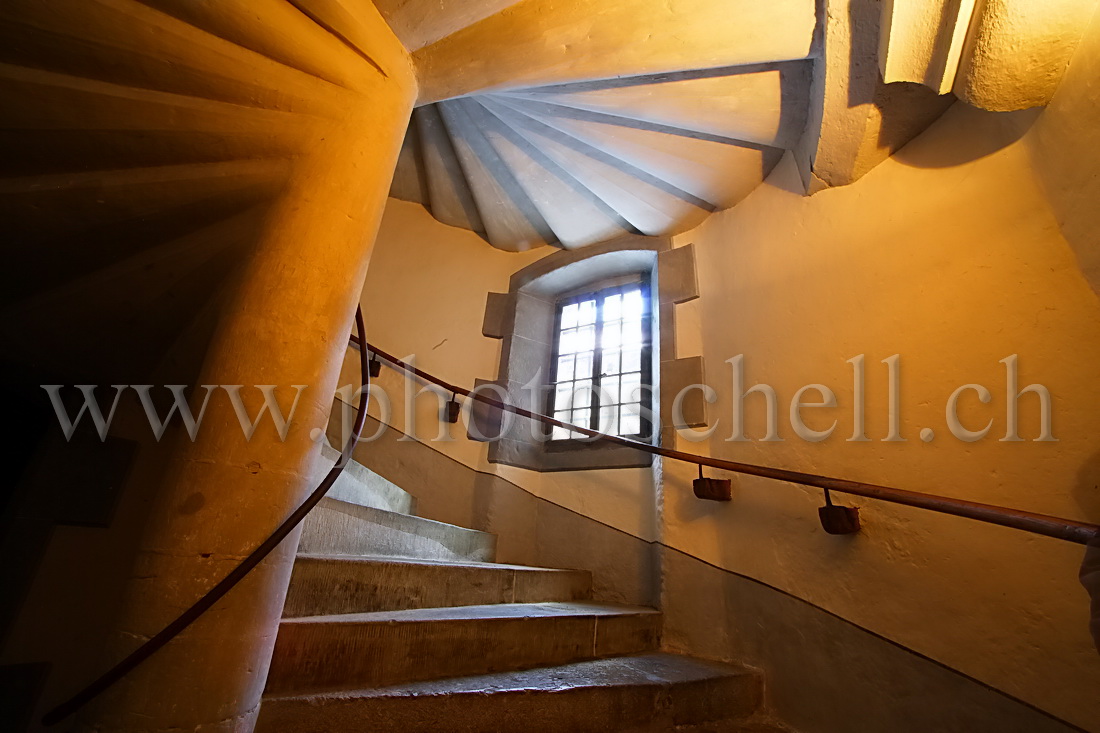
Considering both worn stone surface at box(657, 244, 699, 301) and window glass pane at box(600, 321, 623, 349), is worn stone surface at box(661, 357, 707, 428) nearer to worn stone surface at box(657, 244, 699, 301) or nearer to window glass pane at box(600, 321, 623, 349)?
worn stone surface at box(657, 244, 699, 301)

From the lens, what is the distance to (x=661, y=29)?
5.86 ft

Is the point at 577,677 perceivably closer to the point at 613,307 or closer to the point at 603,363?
the point at 603,363

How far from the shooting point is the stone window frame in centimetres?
257

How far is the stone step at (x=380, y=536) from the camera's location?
1915 millimetres

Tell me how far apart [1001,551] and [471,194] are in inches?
126

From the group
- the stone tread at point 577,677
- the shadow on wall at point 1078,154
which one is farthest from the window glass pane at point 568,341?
the shadow on wall at point 1078,154

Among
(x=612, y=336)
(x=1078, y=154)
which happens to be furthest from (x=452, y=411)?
(x=1078, y=154)

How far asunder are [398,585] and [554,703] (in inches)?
26.2

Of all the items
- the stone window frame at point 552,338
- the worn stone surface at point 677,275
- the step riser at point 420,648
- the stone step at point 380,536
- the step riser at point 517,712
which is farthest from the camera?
the worn stone surface at point 677,275

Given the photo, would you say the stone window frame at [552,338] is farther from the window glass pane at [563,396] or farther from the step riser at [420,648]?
the step riser at [420,648]

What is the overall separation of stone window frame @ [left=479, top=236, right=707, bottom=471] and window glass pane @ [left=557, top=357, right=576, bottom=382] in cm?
10

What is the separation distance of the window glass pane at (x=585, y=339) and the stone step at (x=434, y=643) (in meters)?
1.73

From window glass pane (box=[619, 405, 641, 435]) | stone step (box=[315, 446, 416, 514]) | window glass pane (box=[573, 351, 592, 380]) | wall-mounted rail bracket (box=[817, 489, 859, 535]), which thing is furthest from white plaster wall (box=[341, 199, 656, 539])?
wall-mounted rail bracket (box=[817, 489, 859, 535])

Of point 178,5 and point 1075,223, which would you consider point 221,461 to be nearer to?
point 178,5
